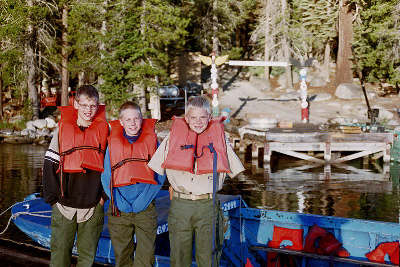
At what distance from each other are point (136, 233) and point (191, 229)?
592mm

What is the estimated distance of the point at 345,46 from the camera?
34.7 metres

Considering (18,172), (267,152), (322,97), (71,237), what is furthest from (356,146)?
(71,237)

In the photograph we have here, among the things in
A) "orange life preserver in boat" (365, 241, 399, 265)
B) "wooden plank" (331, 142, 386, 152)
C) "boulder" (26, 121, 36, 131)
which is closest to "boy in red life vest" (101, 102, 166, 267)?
"orange life preserver in boat" (365, 241, 399, 265)

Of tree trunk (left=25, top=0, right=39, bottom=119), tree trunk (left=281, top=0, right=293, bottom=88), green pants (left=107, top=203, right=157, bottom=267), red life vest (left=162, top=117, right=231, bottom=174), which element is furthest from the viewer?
tree trunk (left=281, top=0, right=293, bottom=88)

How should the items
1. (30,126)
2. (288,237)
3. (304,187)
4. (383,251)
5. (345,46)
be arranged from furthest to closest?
1. (345,46)
2. (30,126)
3. (304,187)
4. (288,237)
5. (383,251)

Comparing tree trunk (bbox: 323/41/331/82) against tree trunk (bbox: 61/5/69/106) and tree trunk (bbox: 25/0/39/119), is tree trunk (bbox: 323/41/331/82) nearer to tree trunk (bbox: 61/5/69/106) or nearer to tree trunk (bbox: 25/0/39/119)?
tree trunk (bbox: 61/5/69/106)

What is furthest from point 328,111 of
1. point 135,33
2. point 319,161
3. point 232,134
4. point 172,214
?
point 172,214

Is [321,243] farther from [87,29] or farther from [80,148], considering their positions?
[87,29]

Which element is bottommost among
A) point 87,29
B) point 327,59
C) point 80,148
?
point 80,148

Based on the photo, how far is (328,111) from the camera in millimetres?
28609

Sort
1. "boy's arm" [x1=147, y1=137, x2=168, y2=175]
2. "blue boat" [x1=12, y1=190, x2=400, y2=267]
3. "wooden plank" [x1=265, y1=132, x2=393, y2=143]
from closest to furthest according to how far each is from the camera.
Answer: "boy's arm" [x1=147, y1=137, x2=168, y2=175]
"blue boat" [x1=12, y1=190, x2=400, y2=267]
"wooden plank" [x1=265, y1=132, x2=393, y2=143]

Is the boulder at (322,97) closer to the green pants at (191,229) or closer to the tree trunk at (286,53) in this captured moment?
the tree trunk at (286,53)

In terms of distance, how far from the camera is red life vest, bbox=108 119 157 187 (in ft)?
14.8

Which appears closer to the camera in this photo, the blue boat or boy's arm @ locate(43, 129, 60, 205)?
boy's arm @ locate(43, 129, 60, 205)
